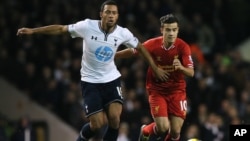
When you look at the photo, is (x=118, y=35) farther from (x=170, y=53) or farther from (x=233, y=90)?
(x=233, y=90)

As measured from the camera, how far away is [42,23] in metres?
21.6

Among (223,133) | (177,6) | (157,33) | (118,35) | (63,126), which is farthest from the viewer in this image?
(177,6)

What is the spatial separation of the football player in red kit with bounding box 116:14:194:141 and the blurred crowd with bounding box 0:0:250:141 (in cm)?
416

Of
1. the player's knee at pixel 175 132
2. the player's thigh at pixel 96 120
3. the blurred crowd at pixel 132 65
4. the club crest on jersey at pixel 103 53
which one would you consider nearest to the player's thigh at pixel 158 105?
the player's knee at pixel 175 132

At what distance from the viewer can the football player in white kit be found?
1345 cm

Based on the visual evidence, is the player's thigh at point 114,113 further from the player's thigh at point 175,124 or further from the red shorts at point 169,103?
the player's thigh at point 175,124

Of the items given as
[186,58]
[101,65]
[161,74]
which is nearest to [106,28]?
[101,65]

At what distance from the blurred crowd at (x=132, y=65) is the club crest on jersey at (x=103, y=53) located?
5240mm

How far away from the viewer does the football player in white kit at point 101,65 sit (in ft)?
44.1

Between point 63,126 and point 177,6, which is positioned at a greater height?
point 177,6

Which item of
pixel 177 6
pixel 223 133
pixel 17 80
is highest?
pixel 177 6

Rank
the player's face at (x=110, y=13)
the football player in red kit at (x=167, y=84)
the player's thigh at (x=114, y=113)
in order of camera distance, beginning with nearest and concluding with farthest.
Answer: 1. the player's face at (x=110, y=13)
2. the player's thigh at (x=114, y=113)
3. the football player in red kit at (x=167, y=84)

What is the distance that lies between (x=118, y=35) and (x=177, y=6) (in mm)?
10149

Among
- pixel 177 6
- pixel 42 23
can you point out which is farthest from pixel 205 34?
pixel 42 23
